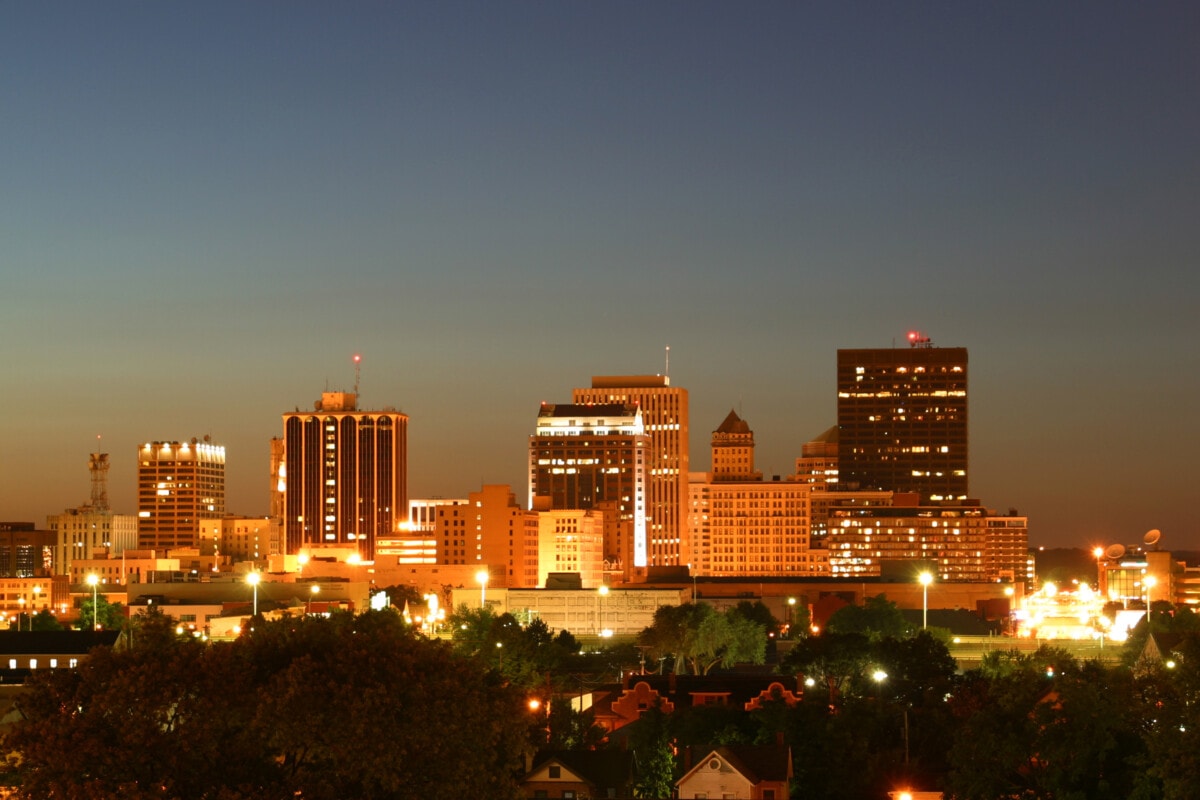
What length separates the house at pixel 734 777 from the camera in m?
90.4

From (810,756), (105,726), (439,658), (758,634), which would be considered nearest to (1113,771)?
(810,756)

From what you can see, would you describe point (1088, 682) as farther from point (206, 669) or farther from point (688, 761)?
point (206, 669)

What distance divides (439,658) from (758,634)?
117762 mm

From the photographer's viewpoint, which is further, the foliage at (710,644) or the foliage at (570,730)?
the foliage at (710,644)

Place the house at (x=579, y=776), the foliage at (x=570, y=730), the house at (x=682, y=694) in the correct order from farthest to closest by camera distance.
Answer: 1. the house at (x=682, y=694)
2. the foliage at (x=570, y=730)
3. the house at (x=579, y=776)

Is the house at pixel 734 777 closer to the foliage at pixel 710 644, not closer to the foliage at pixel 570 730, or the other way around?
the foliage at pixel 570 730

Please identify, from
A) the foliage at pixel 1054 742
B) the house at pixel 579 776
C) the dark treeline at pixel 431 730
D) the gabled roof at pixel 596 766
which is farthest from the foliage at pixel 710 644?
the foliage at pixel 1054 742

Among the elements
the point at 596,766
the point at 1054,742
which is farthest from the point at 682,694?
the point at 1054,742

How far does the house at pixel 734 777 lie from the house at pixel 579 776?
2.67 m

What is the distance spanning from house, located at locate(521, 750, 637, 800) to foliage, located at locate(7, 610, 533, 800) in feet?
50.2

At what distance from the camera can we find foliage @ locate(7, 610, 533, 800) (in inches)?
2672

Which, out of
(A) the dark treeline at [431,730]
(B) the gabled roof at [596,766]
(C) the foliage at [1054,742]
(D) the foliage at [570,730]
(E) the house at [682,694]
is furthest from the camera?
(E) the house at [682,694]

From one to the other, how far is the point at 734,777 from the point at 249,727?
28673mm

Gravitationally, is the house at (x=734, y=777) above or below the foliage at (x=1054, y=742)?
below
